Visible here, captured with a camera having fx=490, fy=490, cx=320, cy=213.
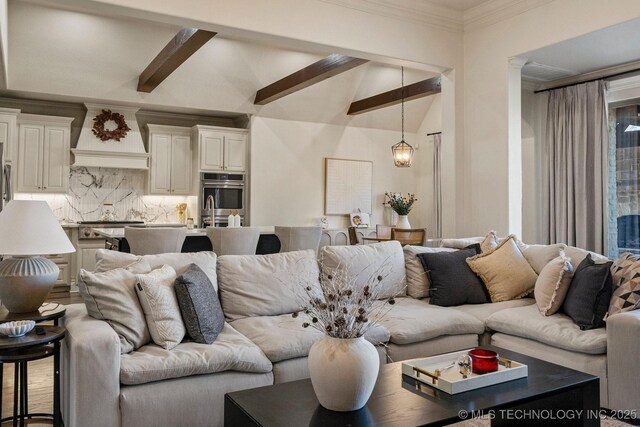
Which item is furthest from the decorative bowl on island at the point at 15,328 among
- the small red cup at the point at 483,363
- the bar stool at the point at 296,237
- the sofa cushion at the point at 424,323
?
the bar stool at the point at 296,237

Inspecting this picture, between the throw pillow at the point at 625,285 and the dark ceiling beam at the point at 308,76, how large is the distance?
312 centimetres

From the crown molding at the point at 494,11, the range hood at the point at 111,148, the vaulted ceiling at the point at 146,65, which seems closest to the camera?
the crown molding at the point at 494,11

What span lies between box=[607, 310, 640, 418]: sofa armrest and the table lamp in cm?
302

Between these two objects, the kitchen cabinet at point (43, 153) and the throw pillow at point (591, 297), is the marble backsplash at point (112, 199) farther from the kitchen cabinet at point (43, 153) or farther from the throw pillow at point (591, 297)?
the throw pillow at point (591, 297)

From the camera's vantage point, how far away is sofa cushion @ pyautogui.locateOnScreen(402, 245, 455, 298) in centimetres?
386

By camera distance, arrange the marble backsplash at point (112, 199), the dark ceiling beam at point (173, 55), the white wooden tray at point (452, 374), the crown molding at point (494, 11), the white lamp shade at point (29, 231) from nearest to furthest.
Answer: the white wooden tray at point (452, 374), the white lamp shade at point (29, 231), the crown molding at point (494, 11), the dark ceiling beam at point (173, 55), the marble backsplash at point (112, 199)

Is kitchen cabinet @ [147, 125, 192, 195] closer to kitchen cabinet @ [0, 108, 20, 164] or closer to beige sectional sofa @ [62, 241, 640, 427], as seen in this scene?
kitchen cabinet @ [0, 108, 20, 164]

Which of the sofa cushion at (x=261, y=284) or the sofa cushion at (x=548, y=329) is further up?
the sofa cushion at (x=261, y=284)

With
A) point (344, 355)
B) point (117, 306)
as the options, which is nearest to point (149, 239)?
point (117, 306)

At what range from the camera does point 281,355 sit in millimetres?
2605

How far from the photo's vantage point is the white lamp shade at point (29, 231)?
2426mm

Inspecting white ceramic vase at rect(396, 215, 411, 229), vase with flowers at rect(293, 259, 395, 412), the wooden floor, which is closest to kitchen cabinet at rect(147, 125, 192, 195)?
white ceramic vase at rect(396, 215, 411, 229)

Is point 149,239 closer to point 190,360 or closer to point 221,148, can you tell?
point 190,360

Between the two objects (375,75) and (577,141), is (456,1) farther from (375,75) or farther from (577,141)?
(375,75)
